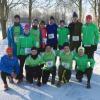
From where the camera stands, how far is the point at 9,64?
27.2 feet

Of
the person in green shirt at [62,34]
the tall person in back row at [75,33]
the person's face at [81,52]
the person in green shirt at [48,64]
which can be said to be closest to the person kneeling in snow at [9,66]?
the person in green shirt at [48,64]

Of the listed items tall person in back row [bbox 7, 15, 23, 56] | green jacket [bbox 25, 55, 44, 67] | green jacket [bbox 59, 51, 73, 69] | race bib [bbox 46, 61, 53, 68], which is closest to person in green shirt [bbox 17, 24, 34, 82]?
tall person in back row [bbox 7, 15, 23, 56]

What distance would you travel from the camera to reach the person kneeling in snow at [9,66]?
8188 mm

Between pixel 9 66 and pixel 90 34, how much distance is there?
238 cm

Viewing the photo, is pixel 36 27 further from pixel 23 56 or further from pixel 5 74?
pixel 5 74

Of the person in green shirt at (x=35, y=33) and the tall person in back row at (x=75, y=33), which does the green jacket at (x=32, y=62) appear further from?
the tall person in back row at (x=75, y=33)

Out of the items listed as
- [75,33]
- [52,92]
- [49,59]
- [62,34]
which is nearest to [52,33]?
[62,34]

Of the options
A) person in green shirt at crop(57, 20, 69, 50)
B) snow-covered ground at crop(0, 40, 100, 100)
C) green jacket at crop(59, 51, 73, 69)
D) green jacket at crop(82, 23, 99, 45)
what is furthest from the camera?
person in green shirt at crop(57, 20, 69, 50)

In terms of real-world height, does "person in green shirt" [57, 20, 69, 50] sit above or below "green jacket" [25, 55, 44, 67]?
above

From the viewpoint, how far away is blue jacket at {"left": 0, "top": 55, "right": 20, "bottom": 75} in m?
8.22

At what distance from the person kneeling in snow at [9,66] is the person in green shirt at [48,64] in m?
0.70

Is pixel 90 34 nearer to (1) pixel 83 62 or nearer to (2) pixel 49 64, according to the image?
(1) pixel 83 62

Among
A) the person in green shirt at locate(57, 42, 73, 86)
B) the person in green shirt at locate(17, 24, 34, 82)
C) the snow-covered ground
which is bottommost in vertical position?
the snow-covered ground

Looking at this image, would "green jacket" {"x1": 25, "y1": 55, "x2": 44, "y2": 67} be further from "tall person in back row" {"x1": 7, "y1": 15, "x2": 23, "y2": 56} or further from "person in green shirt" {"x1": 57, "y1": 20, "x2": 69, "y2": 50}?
"person in green shirt" {"x1": 57, "y1": 20, "x2": 69, "y2": 50}
